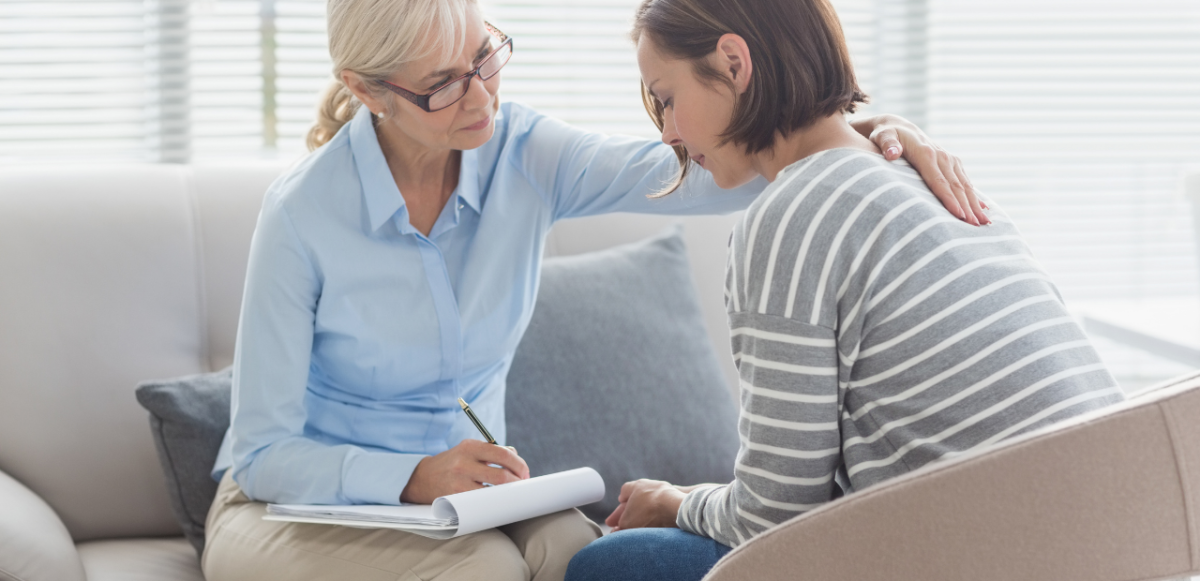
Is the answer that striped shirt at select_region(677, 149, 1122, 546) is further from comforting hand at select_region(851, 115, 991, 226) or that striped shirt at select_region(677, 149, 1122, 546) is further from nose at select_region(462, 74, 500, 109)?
nose at select_region(462, 74, 500, 109)

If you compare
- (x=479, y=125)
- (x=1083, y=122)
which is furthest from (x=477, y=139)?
(x=1083, y=122)

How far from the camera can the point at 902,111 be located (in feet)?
8.49

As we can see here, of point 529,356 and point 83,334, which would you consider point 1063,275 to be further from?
point 83,334

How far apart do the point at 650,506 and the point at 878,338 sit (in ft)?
1.35

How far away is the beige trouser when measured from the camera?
1.11 meters

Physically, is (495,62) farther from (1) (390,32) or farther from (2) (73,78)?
(2) (73,78)

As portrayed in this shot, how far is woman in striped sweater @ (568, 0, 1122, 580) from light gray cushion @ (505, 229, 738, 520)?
0.67m

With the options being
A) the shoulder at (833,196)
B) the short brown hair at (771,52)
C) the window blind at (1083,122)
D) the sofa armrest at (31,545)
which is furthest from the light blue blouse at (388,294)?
the window blind at (1083,122)

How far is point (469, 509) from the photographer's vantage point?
1020 millimetres

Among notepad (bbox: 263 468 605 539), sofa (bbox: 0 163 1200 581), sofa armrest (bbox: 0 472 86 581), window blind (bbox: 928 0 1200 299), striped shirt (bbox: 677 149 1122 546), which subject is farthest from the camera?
window blind (bbox: 928 0 1200 299)

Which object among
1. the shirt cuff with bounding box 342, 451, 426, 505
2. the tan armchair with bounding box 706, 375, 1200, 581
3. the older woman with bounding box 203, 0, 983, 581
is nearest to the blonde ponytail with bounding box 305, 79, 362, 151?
the older woman with bounding box 203, 0, 983, 581

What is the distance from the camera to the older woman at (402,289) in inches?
46.8

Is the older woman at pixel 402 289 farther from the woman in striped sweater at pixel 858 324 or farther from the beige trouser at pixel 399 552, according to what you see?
the woman in striped sweater at pixel 858 324

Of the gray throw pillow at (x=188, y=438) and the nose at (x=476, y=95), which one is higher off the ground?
the nose at (x=476, y=95)
